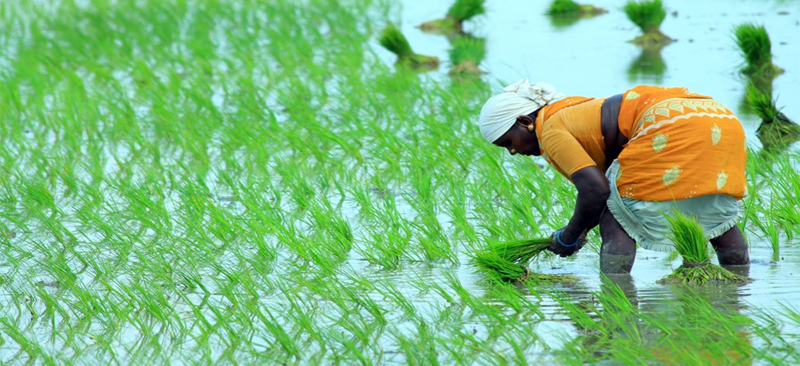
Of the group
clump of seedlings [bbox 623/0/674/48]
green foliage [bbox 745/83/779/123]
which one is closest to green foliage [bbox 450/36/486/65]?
clump of seedlings [bbox 623/0/674/48]

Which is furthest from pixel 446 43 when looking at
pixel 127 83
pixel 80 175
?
pixel 80 175

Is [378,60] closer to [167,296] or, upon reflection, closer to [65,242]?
[65,242]

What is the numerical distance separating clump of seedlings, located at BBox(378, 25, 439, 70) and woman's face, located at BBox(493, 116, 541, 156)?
4.81 metres

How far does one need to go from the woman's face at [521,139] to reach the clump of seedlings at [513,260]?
32 centimetres

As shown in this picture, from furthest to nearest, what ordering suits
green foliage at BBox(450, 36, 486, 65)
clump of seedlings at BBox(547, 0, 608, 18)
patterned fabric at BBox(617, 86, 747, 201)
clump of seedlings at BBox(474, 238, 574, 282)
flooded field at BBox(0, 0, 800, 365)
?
clump of seedlings at BBox(547, 0, 608, 18), green foliage at BBox(450, 36, 486, 65), clump of seedlings at BBox(474, 238, 574, 282), patterned fabric at BBox(617, 86, 747, 201), flooded field at BBox(0, 0, 800, 365)

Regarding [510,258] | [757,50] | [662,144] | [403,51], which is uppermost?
[757,50]

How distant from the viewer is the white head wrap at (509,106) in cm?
325

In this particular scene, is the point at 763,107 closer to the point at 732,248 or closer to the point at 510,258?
the point at 732,248

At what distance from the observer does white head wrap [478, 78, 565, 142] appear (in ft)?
10.7

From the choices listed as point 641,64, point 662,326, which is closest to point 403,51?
point 641,64

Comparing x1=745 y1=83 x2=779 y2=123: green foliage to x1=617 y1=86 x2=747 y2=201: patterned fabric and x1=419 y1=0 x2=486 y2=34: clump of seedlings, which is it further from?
x1=419 y1=0 x2=486 y2=34: clump of seedlings

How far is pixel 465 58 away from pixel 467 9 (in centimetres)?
269

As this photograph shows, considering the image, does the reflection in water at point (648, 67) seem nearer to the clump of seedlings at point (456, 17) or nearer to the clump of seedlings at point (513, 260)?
the clump of seedlings at point (456, 17)

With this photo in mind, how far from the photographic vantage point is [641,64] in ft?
26.0
